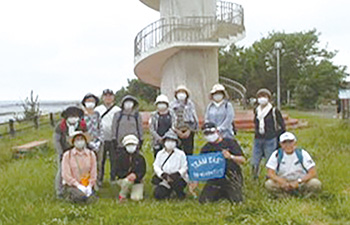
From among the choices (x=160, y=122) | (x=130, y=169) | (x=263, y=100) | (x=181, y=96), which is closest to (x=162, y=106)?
(x=160, y=122)

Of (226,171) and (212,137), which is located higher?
(212,137)

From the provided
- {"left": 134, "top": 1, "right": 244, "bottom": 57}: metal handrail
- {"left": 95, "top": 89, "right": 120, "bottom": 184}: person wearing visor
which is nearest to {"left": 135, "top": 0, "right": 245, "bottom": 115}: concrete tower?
{"left": 134, "top": 1, "right": 244, "bottom": 57}: metal handrail

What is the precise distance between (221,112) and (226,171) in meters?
1.30

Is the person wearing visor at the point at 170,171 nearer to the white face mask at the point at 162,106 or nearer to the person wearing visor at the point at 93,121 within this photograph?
the white face mask at the point at 162,106

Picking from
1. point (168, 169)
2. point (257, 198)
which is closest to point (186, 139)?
point (168, 169)

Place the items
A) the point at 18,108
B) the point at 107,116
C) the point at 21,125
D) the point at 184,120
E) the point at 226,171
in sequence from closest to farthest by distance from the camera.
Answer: the point at 226,171 → the point at 184,120 → the point at 107,116 → the point at 21,125 → the point at 18,108

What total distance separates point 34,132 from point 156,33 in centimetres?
626

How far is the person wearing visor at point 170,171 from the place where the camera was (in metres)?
7.04

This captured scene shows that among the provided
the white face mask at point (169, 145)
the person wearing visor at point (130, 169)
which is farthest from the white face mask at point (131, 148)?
the white face mask at point (169, 145)

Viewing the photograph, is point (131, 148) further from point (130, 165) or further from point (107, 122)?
point (107, 122)

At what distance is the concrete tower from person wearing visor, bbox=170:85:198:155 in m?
8.85

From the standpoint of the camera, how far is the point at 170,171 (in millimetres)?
7121

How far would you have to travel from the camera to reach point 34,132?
61.6 ft

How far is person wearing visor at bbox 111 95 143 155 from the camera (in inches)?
303
